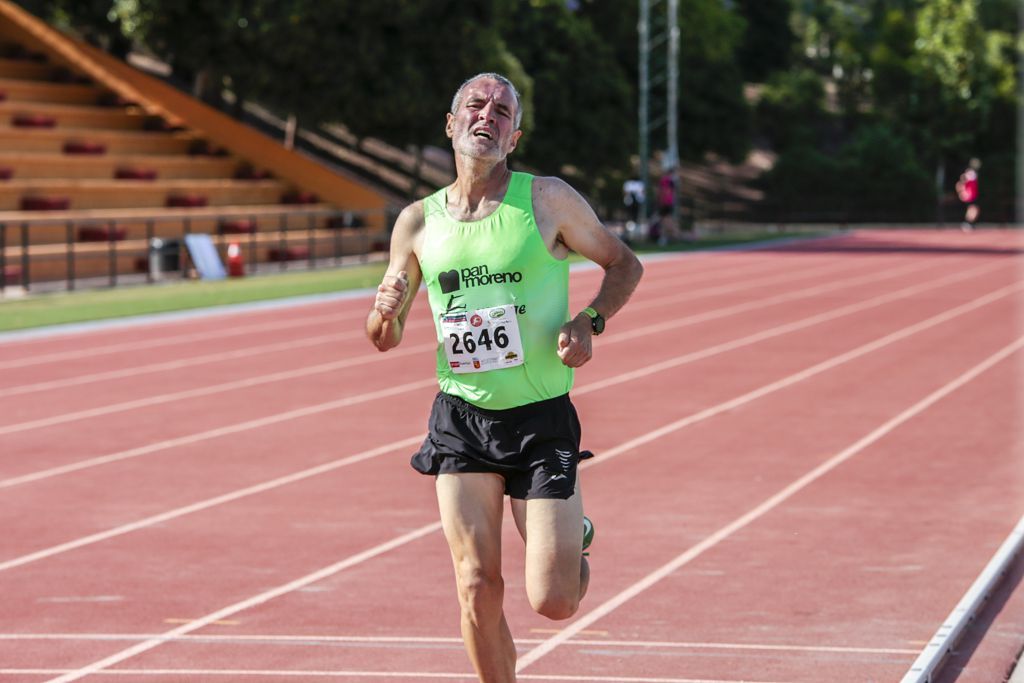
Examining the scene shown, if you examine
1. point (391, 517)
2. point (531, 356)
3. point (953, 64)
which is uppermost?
point (953, 64)

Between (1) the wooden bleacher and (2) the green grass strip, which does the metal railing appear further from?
(2) the green grass strip

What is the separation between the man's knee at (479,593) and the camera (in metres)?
5.00

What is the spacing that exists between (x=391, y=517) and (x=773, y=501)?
214 centimetres

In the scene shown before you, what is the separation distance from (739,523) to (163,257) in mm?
22836

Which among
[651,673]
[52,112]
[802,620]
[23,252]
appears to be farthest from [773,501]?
[52,112]

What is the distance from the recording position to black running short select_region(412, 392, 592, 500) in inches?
197

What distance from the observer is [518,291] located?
4.98m

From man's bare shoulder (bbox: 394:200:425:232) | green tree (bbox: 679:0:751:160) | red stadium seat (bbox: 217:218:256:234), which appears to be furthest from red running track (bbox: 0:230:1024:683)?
green tree (bbox: 679:0:751:160)

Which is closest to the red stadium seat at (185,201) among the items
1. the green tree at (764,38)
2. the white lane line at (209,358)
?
the white lane line at (209,358)

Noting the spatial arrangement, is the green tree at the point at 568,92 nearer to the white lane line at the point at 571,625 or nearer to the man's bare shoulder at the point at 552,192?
the white lane line at the point at 571,625

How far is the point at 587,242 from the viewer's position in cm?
516

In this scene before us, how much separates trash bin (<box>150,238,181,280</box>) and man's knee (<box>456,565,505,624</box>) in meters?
26.1

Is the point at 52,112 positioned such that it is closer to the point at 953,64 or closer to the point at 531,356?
the point at 531,356

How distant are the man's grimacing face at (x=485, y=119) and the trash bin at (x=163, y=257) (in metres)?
26.0
